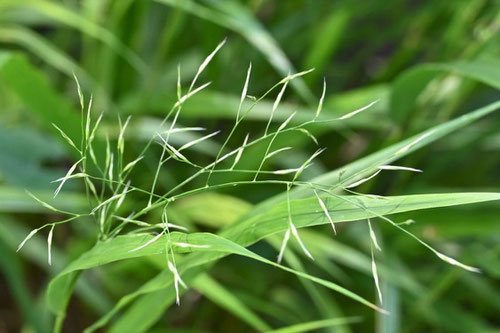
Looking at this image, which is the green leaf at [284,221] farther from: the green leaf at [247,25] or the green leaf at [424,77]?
the green leaf at [247,25]

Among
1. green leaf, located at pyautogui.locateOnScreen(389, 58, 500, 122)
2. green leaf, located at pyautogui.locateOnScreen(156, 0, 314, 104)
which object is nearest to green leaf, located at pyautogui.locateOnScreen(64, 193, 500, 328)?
green leaf, located at pyautogui.locateOnScreen(389, 58, 500, 122)

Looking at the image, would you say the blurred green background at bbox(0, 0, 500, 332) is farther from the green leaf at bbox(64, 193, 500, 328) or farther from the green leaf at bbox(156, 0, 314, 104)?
the green leaf at bbox(64, 193, 500, 328)

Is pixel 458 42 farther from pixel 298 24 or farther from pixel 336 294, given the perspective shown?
pixel 336 294

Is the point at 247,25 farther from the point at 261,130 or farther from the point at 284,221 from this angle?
the point at 284,221

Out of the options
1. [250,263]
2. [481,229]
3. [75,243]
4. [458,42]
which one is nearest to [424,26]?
[458,42]

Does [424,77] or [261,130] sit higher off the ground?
[424,77]

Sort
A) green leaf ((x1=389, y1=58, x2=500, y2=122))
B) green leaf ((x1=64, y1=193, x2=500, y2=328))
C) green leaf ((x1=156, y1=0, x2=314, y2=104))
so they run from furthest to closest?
green leaf ((x1=156, y1=0, x2=314, y2=104)), green leaf ((x1=389, y1=58, x2=500, y2=122)), green leaf ((x1=64, y1=193, x2=500, y2=328))

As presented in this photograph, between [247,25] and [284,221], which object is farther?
[247,25]

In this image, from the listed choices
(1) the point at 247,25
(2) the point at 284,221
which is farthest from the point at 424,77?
(2) the point at 284,221

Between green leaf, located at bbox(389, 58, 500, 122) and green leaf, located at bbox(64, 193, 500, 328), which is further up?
green leaf, located at bbox(389, 58, 500, 122)

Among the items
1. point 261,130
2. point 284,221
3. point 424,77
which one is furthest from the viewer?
point 261,130
